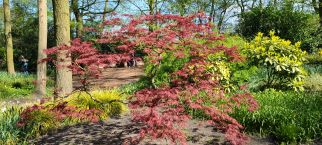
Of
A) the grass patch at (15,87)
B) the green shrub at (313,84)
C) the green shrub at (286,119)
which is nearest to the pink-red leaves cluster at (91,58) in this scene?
the green shrub at (286,119)

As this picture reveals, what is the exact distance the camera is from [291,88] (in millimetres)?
10562

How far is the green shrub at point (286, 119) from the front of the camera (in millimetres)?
6434

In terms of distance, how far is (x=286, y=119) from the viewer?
22.5 feet

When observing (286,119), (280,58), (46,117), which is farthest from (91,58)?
(280,58)

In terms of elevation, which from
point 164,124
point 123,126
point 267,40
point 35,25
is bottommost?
point 123,126

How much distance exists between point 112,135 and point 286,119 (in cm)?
338

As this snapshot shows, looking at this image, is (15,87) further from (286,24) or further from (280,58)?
(286,24)

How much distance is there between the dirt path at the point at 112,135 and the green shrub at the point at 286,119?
1.08 ft

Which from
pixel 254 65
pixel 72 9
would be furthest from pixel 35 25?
pixel 254 65

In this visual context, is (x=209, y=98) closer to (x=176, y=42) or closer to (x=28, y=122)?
(x=176, y=42)

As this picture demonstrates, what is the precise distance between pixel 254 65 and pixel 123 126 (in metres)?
4.88

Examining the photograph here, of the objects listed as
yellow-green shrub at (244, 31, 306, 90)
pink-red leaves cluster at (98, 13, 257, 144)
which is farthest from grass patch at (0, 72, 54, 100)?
pink-red leaves cluster at (98, 13, 257, 144)

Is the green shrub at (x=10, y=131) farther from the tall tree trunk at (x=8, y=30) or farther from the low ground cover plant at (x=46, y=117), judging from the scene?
the tall tree trunk at (x=8, y=30)

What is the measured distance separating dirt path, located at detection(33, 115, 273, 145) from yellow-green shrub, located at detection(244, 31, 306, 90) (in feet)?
11.8
